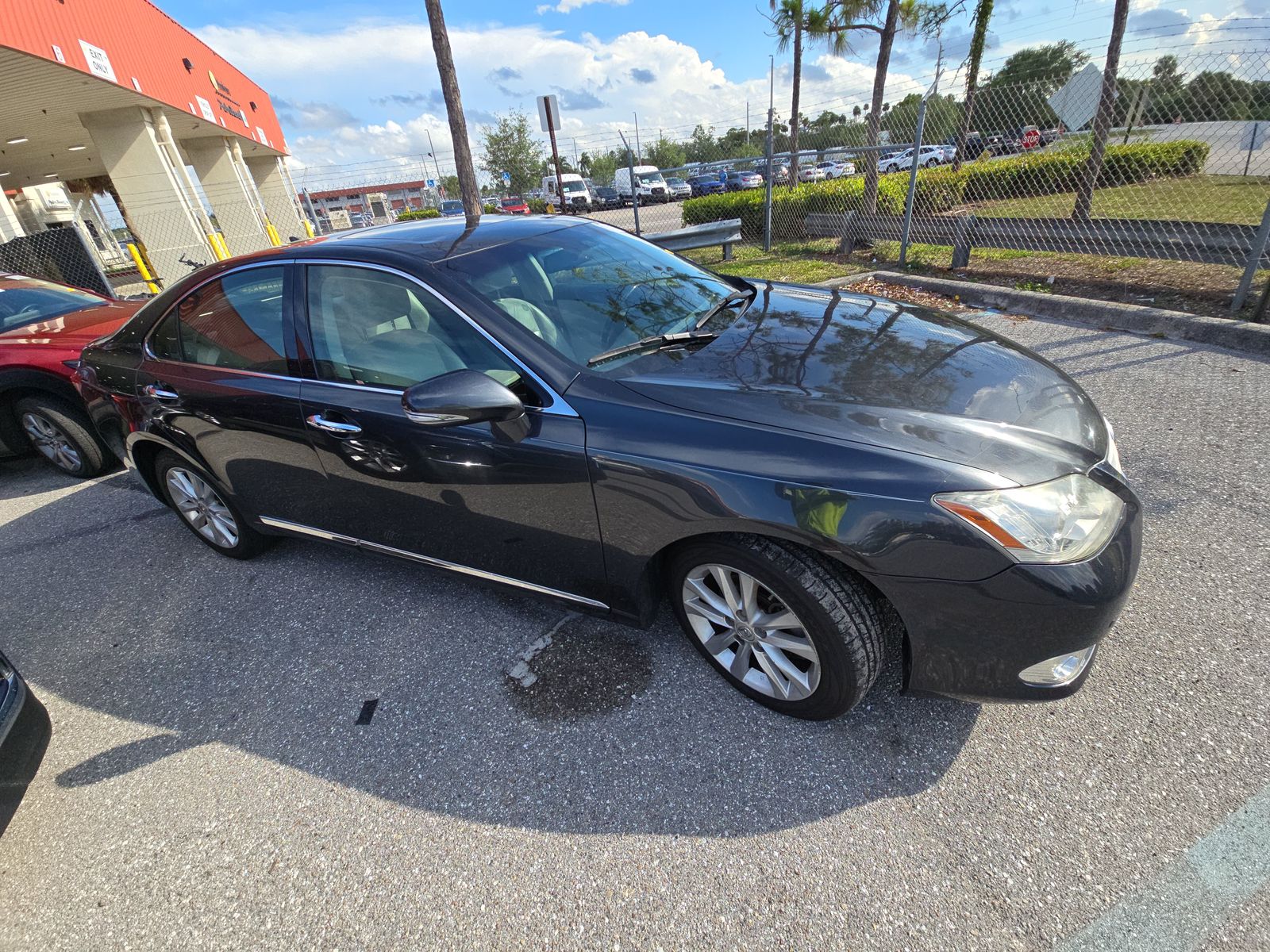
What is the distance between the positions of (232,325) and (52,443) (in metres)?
3.23

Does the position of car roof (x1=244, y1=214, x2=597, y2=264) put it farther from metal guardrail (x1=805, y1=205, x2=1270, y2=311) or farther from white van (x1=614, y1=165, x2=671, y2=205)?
white van (x1=614, y1=165, x2=671, y2=205)

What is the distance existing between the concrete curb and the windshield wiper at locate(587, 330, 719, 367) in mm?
4627

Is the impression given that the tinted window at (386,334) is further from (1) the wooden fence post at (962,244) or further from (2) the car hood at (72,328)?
(1) the wooden fence post at (962,244)

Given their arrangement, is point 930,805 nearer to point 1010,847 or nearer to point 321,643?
point 1010,847

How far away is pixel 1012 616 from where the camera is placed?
159 centimetres

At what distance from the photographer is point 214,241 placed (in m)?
15.1

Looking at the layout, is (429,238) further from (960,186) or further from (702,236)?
(960,186)

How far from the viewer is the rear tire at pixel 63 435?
14.7 feet

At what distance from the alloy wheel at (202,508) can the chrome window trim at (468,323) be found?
4.31 feet

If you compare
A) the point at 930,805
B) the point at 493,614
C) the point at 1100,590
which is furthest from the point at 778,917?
the point at 493,614

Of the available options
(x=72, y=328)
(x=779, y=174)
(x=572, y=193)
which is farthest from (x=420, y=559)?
(x=572, y=193)

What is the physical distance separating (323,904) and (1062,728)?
7.42ft

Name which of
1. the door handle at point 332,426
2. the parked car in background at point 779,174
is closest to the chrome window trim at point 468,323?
the door handle at point 332,426

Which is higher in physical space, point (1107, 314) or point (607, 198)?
Answer: point (1107, 314)
